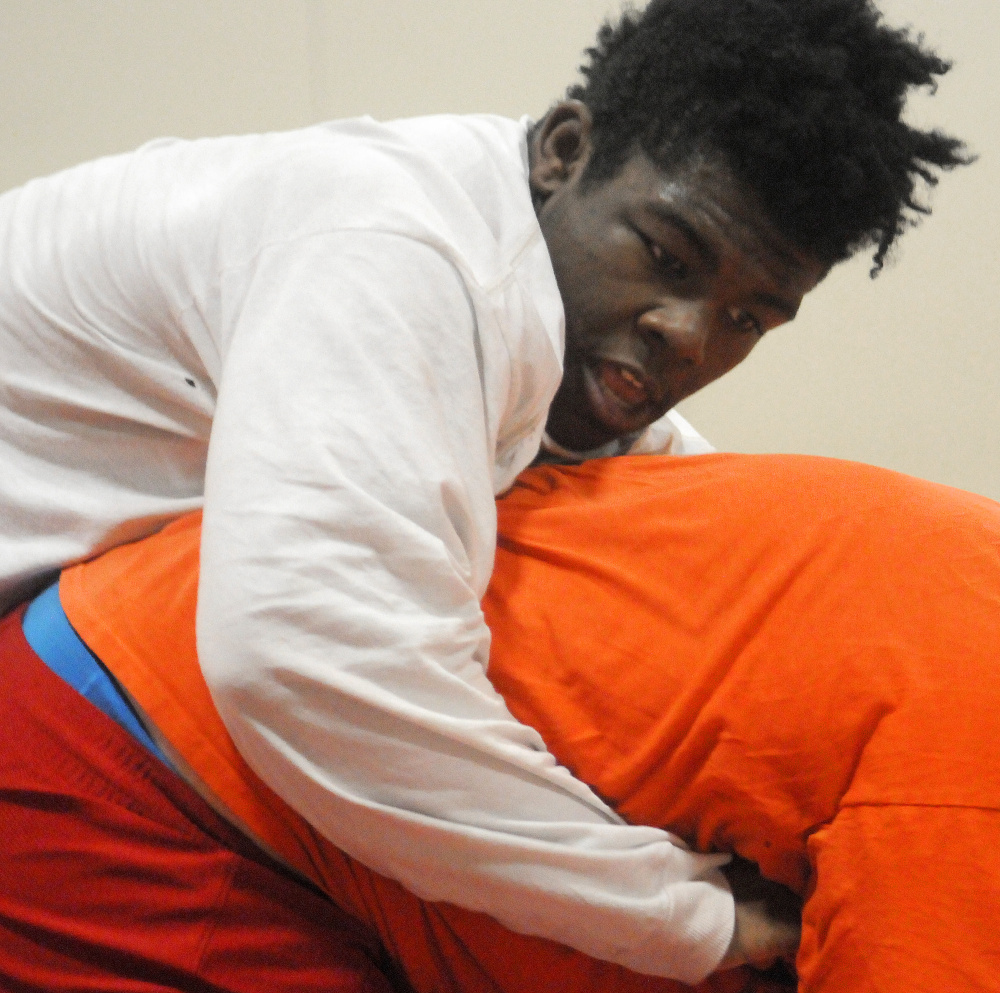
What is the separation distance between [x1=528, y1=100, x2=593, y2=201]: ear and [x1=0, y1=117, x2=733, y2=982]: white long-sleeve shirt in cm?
9

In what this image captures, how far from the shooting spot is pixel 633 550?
56 cm

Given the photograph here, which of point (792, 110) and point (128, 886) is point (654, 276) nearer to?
point (792, 110)

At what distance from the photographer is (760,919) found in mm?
553

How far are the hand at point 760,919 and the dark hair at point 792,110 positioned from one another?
42cm

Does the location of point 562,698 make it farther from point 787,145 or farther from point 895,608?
point 787,145

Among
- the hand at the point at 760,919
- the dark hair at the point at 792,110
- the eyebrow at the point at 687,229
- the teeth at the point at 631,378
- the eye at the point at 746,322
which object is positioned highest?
the dark hair at the point at 792,110

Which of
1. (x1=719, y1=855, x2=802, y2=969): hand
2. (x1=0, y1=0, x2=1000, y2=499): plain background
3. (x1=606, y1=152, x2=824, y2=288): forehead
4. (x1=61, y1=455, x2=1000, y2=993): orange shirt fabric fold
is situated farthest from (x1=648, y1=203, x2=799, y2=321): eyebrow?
(x1=0, y1=0, x2=1000, y2=499): plain background

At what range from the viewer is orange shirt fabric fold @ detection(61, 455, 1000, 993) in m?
0.46

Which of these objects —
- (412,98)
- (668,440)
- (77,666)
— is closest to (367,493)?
(77,666)

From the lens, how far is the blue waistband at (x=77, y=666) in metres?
0.55

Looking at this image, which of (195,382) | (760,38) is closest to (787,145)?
(760,38)

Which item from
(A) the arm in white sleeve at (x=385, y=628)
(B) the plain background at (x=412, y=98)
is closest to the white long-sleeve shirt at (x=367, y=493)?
(A) the arm in white sleeve at (x=385, y=628)

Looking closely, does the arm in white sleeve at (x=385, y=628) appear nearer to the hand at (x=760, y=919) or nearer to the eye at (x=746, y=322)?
the hand at (x=760, y=919)

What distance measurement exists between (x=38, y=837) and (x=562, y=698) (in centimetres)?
29
